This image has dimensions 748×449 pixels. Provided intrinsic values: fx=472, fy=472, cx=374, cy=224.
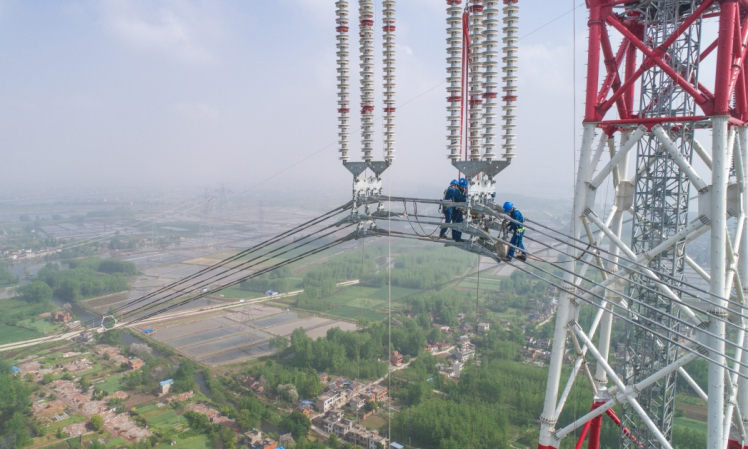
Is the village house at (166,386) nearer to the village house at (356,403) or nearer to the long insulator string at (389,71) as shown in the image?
the village house at (356,403)

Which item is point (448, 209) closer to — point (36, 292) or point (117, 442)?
point (117, 442)

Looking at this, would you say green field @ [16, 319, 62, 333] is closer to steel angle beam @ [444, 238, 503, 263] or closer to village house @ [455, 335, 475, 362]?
village house @ [455, 335, 475, 362]

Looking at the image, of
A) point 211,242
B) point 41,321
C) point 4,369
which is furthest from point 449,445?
point 211,242

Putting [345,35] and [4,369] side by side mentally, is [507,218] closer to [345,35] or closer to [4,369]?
[345,35]

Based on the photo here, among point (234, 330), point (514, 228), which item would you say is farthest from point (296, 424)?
point (514, 228)

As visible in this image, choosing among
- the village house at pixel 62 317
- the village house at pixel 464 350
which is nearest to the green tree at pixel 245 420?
the village house at pixel 464 350

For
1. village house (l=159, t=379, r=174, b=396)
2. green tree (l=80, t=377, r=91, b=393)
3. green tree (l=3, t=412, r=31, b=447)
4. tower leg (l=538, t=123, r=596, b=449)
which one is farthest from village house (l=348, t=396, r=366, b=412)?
tower leg (l=538, t=123, r=596, b=449)
